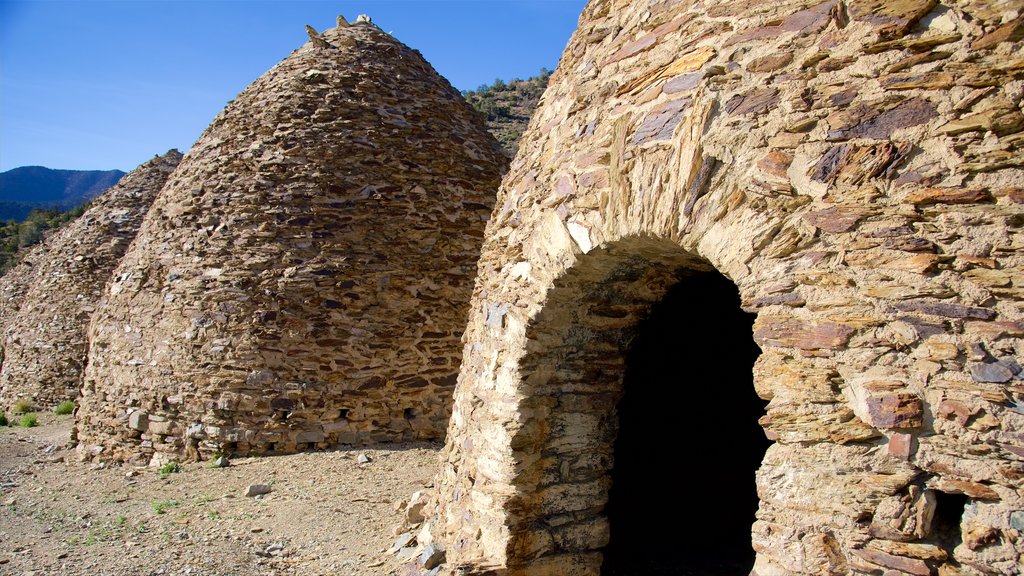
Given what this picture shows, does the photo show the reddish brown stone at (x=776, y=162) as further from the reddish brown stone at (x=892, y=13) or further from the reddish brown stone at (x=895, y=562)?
the reddish brown stone at (x=895, y=562)

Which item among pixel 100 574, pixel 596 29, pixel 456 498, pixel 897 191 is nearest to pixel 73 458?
pixel 100 574

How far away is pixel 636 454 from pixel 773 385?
9.14ft

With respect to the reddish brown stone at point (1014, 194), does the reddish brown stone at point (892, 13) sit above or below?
above

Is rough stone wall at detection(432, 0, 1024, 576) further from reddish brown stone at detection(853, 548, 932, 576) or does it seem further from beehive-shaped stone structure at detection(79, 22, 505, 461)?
beehive-shaped stone structure at detection(79, 22, 505, 461)

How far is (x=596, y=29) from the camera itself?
390cm

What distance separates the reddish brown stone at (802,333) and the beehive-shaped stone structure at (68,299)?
13.1 metres

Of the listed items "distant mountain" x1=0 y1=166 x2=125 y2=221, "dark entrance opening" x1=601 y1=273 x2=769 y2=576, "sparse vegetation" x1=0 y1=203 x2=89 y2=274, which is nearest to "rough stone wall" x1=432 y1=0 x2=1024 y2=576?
"dark entrance opening" x1=601 y1=273 x2=769 y2=576

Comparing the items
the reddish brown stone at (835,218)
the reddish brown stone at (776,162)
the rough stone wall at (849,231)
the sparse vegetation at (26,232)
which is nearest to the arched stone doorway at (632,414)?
the rough stone wall at (849,231)

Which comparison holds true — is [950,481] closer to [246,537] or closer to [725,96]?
[725,96]

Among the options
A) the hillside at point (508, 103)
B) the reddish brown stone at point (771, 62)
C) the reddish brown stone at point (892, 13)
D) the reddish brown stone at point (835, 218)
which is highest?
the hillside at point (508, 103)

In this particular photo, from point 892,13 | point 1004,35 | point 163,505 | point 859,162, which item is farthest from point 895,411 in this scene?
point 163,505

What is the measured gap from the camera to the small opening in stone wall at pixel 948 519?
84.1 inches

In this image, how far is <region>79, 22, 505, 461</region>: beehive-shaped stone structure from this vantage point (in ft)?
23.6

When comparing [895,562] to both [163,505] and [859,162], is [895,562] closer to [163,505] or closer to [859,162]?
[859,162]
